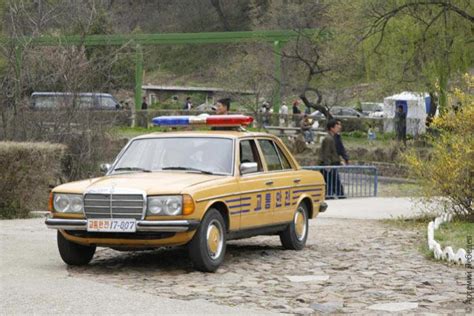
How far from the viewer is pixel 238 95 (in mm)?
49844

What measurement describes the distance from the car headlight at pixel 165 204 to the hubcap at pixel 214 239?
53 centimetres

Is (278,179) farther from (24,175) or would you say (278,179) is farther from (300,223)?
(24,175)

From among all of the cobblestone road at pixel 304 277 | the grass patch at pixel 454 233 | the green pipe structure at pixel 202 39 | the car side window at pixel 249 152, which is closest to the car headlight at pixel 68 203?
the cobblestone road at pixel 304 277

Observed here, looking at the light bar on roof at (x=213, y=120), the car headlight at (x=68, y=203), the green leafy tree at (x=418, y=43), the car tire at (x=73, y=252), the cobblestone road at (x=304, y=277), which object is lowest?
the cobblestone road at (x=304, y=277)

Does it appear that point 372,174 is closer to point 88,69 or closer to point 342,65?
point 88,69

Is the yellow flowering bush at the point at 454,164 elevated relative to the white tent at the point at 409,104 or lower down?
lower down

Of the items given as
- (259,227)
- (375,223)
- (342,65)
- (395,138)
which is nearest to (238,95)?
(342,65)

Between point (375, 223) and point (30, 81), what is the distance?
11.7m

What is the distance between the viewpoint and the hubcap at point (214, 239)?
11.2m

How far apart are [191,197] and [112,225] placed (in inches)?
34.7

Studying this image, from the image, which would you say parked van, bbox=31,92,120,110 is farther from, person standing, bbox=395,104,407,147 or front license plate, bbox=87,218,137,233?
person standing, bbox=395,104,407,147

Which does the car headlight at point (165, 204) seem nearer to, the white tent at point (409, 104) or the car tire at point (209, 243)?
the car tire at point (209, 243)

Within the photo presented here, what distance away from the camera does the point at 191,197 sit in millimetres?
10891

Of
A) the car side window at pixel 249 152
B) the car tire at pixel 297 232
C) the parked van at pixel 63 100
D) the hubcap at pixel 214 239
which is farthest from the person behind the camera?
the parked van at pixel 63 100
